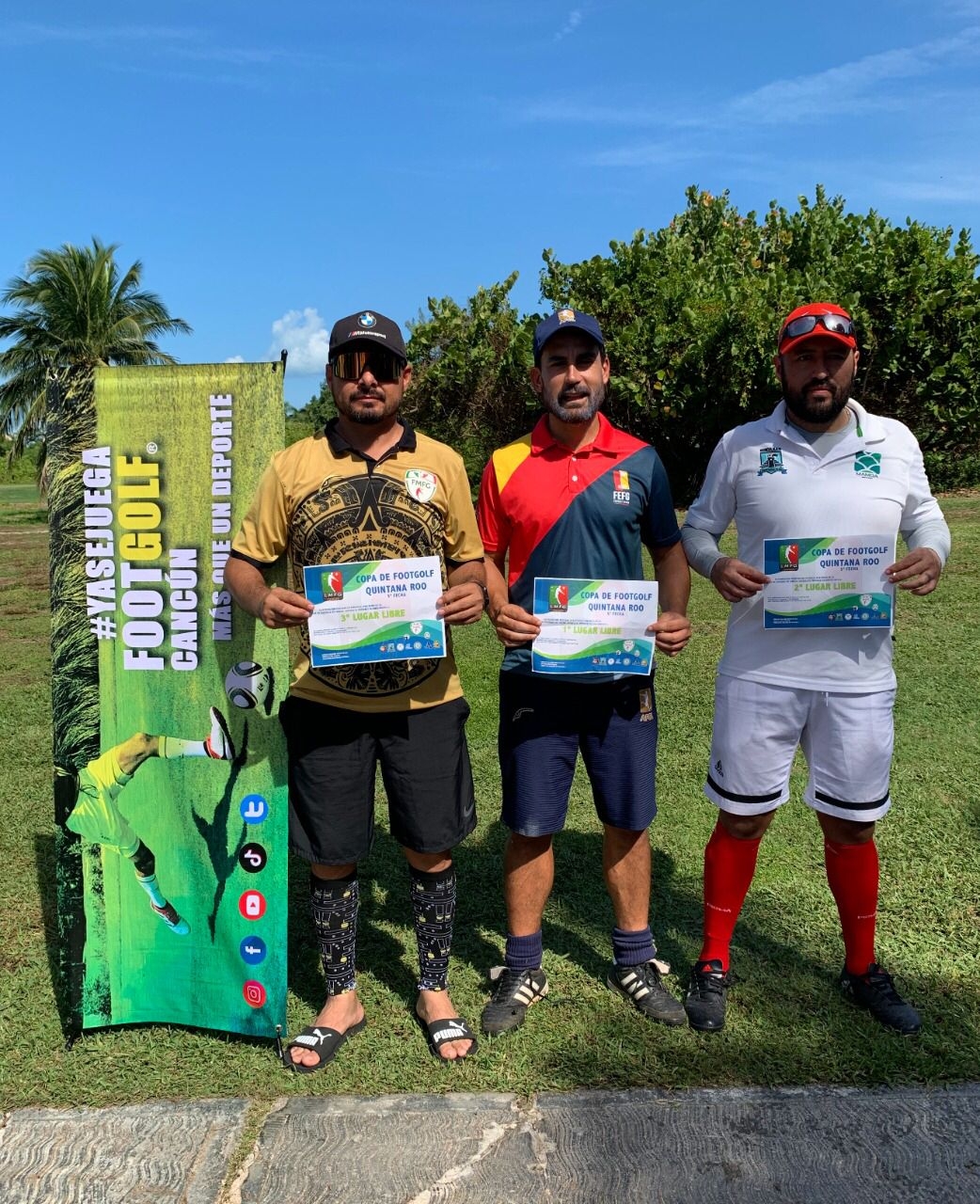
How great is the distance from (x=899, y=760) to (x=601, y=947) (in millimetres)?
2670

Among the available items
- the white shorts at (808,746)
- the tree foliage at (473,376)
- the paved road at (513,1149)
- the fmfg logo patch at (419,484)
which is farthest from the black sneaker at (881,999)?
the tree foliage at (473,376)

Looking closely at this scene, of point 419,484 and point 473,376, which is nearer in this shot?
point 419,484

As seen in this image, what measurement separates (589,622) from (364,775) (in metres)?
0.83

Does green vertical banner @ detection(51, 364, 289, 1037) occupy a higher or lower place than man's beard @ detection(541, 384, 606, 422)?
lower

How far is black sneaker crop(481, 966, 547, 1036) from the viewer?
3.12m

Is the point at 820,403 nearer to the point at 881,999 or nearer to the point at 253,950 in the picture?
the point at 881,999

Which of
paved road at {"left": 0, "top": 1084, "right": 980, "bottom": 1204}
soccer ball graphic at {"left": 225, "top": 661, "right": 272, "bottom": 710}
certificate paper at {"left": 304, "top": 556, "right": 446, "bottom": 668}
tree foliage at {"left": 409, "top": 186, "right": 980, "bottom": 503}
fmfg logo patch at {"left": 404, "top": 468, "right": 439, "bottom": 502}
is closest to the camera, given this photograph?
paved road at {"left": 0, "top": 1084, "right": 980, "bottom": 1204}

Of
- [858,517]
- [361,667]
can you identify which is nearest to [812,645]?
[858,517]

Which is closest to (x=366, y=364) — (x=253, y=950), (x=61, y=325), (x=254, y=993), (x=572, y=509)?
(x=572, y=509)

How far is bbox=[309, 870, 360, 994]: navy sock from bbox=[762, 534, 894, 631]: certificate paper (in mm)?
1605

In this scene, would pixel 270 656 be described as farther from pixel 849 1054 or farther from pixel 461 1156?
pixel 849 1054

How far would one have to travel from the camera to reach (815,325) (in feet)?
9.56

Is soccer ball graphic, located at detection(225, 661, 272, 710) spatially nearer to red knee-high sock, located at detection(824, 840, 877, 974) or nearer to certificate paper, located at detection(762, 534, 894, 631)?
certificate paper, located at detection(762, 534, 894, 631)

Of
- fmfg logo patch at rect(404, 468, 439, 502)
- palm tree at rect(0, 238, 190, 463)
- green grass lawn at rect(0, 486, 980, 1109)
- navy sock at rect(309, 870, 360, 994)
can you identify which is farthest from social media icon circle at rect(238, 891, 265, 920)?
palm tree at rect(0, 238, 190, 463)
